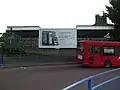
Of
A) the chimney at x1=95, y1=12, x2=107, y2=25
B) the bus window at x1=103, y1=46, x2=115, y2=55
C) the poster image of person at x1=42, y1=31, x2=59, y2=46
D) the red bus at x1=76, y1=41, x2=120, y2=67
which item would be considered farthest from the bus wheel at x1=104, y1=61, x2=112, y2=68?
the chimney at x1=95, y1=12, x2=107, y2=25

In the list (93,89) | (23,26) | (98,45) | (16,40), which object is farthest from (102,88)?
(23,26)

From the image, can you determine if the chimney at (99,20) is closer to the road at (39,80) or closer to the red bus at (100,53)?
the red bus at (100,53)

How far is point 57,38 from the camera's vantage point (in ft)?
173

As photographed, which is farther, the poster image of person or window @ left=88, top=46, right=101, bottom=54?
the poster image of person

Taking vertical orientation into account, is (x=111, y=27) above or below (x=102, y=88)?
above

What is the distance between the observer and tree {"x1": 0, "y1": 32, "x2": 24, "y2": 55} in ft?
162

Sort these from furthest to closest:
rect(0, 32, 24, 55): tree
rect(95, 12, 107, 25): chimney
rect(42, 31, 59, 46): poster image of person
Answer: rect(95, 12, 107, 25): chimney < rect(42, 31, 59, 46): poster image of person < rect(0, 32, 24, 55): tree

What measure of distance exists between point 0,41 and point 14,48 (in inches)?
119

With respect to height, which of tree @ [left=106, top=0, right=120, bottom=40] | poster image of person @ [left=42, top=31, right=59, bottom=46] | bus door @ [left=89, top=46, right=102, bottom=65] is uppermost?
tree @ [left=106, top=0, right=120, bottom=40]

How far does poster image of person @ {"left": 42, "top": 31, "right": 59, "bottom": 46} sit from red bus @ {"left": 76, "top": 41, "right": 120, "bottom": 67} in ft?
53.1

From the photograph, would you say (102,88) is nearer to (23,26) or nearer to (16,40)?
(16,40)

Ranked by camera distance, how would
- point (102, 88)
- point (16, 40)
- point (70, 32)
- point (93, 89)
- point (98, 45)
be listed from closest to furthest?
1. point (93, 89)
2. point (102, 88)
3. point (98, 45)
4. point (16, 40)
5. point (70, 32)

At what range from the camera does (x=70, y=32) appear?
52.6 meters

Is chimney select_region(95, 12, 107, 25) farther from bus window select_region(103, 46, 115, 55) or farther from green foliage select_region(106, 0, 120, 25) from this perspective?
bus window select_region(103, 46, 115, 55)
